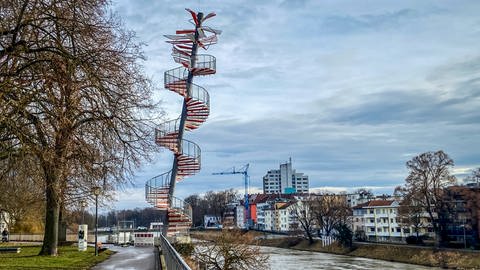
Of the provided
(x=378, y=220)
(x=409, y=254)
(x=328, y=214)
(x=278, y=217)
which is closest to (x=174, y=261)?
Answer: (x=409, y=254)

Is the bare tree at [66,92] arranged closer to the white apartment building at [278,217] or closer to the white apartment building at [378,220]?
Result: the white apartment building at [378,220]

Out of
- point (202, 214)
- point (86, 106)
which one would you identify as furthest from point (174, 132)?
point (202, 214)

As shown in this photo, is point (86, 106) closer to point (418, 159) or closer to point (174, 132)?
point (174, 132)

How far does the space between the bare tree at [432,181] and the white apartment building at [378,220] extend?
72.9 feet

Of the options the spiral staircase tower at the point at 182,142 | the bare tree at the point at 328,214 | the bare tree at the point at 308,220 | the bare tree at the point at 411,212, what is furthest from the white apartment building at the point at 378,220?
the spiral staircase tower at the point at 182,142

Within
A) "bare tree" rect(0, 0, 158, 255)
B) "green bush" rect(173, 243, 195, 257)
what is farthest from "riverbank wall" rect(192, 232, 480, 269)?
"bare tree" rect(0, 0, 158, 255)

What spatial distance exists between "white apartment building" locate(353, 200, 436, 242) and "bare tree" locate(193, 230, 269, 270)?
65573 mm

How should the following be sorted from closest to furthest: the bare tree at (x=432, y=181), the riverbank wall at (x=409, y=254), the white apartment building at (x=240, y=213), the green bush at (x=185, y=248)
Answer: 1. the green bush at (x=185, y=248)
2. the riverbank wall at (x=409, y=254)
3. the bare tree at (x=432, y=181)
4. the white apartment building at (x=240, y=213)

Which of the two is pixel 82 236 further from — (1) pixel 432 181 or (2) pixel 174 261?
(1) pixel 432 181

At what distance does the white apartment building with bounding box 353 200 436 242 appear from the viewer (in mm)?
90125

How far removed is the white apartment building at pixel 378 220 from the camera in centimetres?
9012

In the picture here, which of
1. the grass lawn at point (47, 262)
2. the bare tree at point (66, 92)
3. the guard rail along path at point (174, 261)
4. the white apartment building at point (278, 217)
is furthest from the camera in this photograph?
the white apartment building at point (278, 217)

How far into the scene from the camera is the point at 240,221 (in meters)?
165

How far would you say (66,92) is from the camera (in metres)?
10.9
